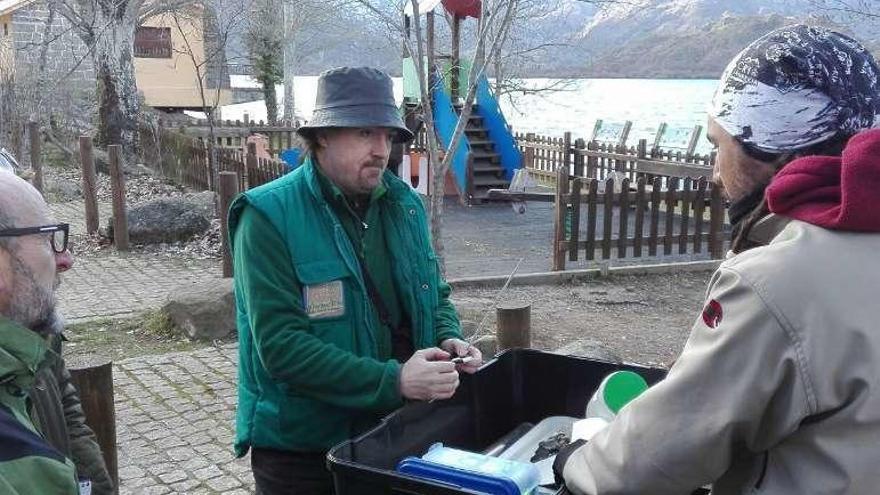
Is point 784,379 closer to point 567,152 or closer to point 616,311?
point 616,311

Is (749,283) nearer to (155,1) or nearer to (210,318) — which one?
(210,318)

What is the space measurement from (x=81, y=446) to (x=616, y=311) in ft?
20.0

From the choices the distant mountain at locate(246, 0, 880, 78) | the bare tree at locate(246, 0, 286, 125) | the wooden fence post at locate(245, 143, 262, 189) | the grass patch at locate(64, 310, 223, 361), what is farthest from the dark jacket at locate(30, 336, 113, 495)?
the bare tree at locate(246, 0, 286, 125)

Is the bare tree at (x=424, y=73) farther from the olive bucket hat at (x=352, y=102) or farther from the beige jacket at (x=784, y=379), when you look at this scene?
the beige jacket at (x=784, y=379)

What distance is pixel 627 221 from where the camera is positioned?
10.1 metres

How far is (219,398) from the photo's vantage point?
5.41 meters

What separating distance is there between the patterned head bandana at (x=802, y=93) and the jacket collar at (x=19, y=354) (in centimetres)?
140

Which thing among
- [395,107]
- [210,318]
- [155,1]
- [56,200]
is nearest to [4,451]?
[395,107]

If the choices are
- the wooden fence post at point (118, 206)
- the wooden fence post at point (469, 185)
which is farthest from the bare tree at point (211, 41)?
the wooden fence post at point (469, 185)

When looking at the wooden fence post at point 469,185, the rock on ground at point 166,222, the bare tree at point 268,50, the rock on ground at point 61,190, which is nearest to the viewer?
the rock on ground at point 166,222

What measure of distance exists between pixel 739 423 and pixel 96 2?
19727 mm

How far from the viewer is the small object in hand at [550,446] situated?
85.1 inches

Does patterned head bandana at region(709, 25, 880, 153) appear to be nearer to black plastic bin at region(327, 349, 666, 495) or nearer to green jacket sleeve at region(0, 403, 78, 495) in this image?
black plastic bin at region(327, 349, 666, 495)

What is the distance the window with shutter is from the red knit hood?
37.0 meters
